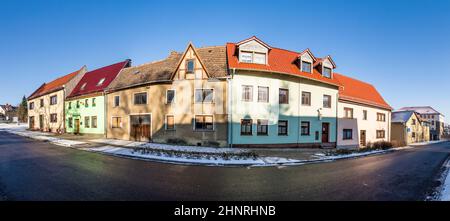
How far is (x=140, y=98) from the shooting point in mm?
20734

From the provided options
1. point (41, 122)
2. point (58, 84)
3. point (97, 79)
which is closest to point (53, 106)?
point (58, 84)

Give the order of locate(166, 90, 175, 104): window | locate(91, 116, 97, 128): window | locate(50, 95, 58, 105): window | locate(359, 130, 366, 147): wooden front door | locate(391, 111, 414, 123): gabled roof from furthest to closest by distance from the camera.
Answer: locate(391, 111, 414, 123): gabled roof → locate(50, 95, 58, 105): window → locate(359, 130, 366, 147): wooden front door → locate(91, 116, 97, 128): window → locate(166, 90, 175, 104): window

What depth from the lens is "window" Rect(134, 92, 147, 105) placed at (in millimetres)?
20362

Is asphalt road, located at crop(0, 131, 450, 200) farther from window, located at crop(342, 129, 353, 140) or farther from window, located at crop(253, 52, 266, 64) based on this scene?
window, located at crop(342, 129, 353, 140)

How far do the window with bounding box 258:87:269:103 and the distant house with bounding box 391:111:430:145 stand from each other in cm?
2666

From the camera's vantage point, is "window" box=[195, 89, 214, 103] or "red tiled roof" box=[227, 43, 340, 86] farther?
"window" box=[195, 89, 214, 103]

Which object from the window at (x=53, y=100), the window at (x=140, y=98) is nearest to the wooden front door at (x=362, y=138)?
the window at (x=140, y=98)

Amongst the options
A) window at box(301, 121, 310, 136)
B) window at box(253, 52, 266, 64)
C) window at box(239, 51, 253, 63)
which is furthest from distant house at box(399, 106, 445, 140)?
window at box(239, 51, 253, 63)

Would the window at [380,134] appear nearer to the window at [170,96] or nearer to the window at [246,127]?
the window at [246,127]

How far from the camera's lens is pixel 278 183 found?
23.5 ft

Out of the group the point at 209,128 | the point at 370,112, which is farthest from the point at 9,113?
the point at 370,112

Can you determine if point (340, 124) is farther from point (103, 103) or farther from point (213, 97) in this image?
point (103, 103)

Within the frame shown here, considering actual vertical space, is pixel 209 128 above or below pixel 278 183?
above
